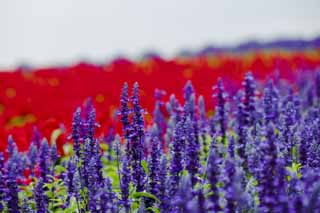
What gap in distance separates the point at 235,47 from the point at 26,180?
21.8m

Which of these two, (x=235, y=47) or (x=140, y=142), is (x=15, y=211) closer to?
(x=140, y=142)

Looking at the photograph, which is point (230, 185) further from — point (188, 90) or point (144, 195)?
point (188, 90)

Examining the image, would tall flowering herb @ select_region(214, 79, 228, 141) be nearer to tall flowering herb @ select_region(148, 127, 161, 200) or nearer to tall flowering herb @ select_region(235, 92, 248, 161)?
tall flowering herb @ select_region(235, 92, 248, 161)

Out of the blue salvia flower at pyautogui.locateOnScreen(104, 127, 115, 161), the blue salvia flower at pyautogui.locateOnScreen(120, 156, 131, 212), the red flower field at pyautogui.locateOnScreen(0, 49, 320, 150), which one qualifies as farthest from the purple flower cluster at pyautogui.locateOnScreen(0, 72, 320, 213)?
the red flower field at pyautogui.locateOnScreen(0, 49, 320, 150)

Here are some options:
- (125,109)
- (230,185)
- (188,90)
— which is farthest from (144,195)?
(188,90)

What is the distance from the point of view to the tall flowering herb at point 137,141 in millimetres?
5145

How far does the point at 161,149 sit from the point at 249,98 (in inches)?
51.2

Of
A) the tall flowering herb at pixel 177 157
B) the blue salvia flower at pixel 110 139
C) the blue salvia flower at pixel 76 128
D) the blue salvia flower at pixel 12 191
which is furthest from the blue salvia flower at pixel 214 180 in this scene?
the blue salvia flower at pixel 110 139

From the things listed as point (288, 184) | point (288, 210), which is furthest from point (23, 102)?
point (288, 210)

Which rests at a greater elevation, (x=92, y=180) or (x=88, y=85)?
(x=88, y=85)

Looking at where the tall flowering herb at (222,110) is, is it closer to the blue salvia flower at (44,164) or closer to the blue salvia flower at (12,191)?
the blue salvia flower at (44,164)

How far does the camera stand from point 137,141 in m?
5.27

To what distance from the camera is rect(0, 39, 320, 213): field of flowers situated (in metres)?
4.10

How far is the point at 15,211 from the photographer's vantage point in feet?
18.3
